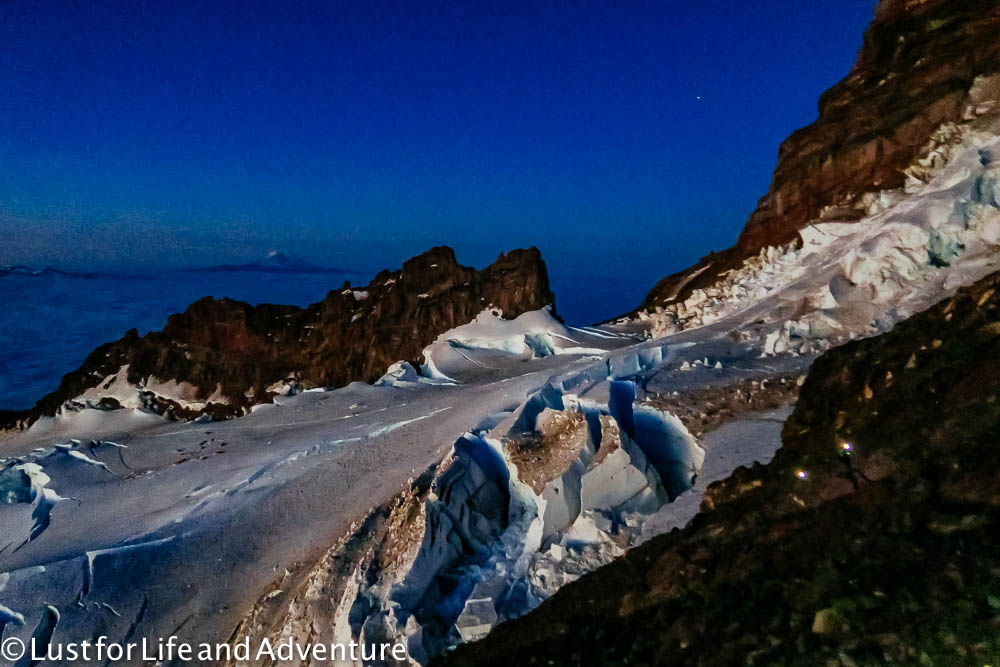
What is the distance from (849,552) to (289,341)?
800 inches

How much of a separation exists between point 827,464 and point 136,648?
1001cm

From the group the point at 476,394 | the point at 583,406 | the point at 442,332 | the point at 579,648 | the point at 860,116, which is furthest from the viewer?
the point at 442,332

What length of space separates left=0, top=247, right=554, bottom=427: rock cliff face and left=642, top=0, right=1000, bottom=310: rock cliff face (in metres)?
5.97

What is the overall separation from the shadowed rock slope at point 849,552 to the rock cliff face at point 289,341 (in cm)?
1378

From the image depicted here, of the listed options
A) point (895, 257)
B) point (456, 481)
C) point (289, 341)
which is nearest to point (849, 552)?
point (456, 481)

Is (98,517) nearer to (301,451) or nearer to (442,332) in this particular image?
(301,451)

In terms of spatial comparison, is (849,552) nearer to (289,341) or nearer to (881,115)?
(881,115)

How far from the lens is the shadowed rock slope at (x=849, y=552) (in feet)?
13.4

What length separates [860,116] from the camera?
1611 cm

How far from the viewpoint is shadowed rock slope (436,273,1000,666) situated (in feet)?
13.4

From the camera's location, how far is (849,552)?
479 cm

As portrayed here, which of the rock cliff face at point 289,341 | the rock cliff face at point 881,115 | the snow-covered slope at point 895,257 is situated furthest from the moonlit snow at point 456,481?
the rock cliff face at point 289,341

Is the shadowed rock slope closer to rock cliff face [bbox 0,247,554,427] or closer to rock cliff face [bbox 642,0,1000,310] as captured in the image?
rock cliff face [bbox 642,0,1000,310]

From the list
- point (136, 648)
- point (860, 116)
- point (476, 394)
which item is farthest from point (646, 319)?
point (136, 648)
